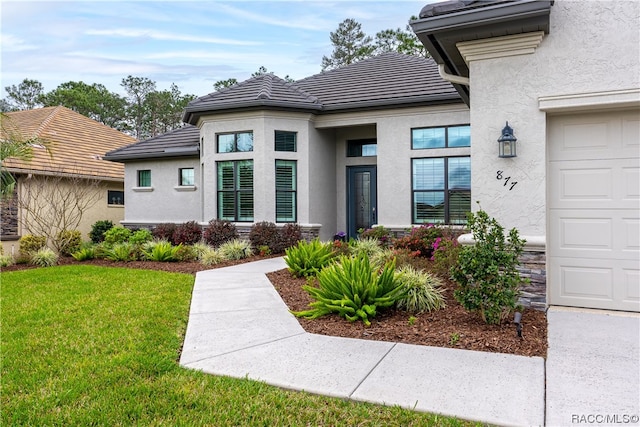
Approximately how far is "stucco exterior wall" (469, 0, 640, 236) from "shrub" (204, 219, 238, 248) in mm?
7806

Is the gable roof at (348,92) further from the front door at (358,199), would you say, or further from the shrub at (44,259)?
the shrub at (44,259)

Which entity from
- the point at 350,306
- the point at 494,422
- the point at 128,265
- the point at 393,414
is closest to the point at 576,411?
the point at 494,422

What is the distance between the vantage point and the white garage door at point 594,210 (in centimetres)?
511

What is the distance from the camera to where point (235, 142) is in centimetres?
1191

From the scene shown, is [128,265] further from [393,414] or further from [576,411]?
[576,411]

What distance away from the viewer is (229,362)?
3.83 m

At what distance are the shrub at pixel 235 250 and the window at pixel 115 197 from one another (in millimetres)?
8479

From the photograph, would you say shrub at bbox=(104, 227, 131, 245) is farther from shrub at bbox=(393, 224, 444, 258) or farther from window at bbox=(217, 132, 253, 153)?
shrub at bbox=(393, 224, 444, 258)

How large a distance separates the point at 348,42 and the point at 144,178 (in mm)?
18577

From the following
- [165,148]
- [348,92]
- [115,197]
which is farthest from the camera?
[115,197]

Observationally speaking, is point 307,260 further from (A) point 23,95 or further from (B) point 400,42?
(A) point 23,95

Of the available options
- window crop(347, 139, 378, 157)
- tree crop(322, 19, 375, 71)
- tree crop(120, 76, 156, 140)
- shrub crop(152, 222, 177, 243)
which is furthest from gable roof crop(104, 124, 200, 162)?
tree crop(120, 76, 156, 140)

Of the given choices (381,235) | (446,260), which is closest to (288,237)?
(381,235)

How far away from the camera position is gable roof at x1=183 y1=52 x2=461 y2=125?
11.0 meters
